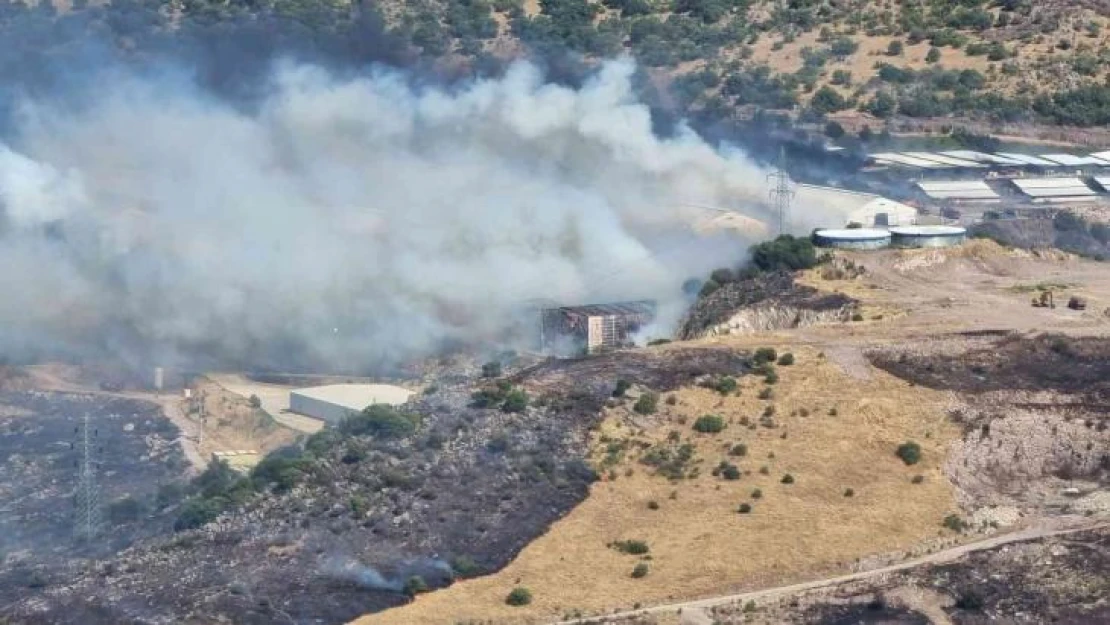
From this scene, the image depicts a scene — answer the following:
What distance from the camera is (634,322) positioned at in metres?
118

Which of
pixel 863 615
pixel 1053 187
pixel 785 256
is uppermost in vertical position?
pixel 1053 187

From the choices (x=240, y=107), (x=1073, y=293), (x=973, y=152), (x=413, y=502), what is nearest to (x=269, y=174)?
(x=240, y=107)

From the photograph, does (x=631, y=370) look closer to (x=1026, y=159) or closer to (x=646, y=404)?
(x=646, y=404)

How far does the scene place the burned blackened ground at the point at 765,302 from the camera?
352 feet

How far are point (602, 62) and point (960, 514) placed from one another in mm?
88553

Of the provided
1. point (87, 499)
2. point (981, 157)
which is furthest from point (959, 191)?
point (87, 499)

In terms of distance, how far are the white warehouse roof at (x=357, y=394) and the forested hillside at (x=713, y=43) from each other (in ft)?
159

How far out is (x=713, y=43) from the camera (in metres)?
176

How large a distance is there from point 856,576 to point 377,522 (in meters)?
15.1

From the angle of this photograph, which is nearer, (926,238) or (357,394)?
(357,394)

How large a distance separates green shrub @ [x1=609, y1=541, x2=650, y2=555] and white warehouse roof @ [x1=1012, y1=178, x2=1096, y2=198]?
218 ft

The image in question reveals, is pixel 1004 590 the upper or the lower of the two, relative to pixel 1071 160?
lower

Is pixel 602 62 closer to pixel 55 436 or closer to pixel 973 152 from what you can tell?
pixel 973 152

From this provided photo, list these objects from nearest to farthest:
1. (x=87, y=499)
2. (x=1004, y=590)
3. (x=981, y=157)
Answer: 1. (x=1004, y=590)
2. (x=87, y=499)
3. (x=981, y=157)
